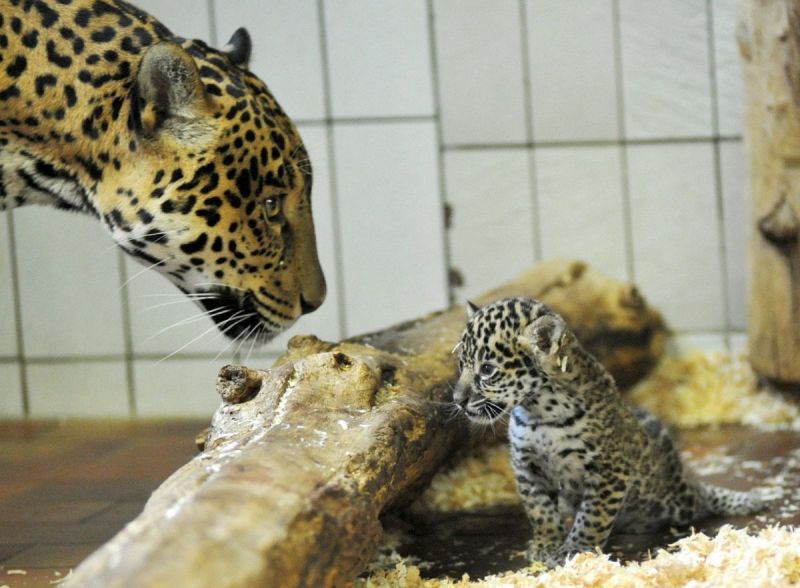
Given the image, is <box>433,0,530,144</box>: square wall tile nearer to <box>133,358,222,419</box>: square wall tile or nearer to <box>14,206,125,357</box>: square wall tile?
<box>133,358,222,419</box>: square wall tile

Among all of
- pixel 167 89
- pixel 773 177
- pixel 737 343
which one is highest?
pixel 167 89

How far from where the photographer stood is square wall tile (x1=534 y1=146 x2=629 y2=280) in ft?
16.6

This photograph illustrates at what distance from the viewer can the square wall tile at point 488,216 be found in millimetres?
5109

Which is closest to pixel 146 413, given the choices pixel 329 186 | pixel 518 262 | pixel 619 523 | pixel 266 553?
pixel 329 186

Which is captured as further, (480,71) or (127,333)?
(127,333)


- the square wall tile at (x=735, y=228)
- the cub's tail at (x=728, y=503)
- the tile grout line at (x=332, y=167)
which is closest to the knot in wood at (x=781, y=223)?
the square wall tile at (x=735, y=228)

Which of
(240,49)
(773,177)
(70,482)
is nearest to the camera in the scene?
(240,49)

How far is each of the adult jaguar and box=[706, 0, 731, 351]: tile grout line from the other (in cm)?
243

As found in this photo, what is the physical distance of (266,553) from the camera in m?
1.95

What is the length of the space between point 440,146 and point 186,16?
50.5 inches

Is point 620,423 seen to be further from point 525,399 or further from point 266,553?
point 266,553

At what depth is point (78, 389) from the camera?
549 centimetres

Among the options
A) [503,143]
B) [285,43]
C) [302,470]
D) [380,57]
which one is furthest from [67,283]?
[302,470]

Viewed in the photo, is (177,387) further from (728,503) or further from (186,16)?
(728,503)
